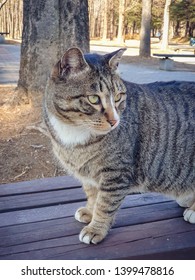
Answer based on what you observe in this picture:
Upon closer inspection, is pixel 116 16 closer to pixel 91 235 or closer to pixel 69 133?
pixel 69 133

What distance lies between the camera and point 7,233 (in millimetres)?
2008

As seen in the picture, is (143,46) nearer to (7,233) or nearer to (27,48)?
(27,48)

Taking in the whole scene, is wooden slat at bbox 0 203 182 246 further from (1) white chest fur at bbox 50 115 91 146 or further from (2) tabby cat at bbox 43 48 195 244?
(1) white chest fur at bbox 50 115 91 146

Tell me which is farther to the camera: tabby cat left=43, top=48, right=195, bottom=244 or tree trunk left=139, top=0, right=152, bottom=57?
tree trunk left=139, top=0, right=152, bottom=57

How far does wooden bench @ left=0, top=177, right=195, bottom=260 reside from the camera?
1879 mm

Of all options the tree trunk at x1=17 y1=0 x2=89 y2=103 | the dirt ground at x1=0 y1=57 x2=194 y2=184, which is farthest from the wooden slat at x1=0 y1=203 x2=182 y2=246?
the tree trunk at x1=17 y1=0 x2=89 y2=103

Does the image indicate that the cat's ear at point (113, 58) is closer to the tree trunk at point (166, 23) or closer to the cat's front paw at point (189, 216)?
the cat's front paw at point (189, 216)

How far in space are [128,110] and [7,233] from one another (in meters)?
0.90

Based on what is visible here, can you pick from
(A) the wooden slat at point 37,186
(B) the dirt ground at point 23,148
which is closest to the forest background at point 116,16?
(B) the dirt ground at point 23,148

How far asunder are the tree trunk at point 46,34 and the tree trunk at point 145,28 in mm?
11599

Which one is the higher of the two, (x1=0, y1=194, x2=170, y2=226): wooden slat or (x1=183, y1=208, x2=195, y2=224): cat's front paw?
(x1=183, y1=208, x2=195, y2=224): cat's front paw

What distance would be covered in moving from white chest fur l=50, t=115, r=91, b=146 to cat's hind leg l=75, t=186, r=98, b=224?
1.16ft

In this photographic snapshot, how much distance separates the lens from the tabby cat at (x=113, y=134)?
6.15 feet
